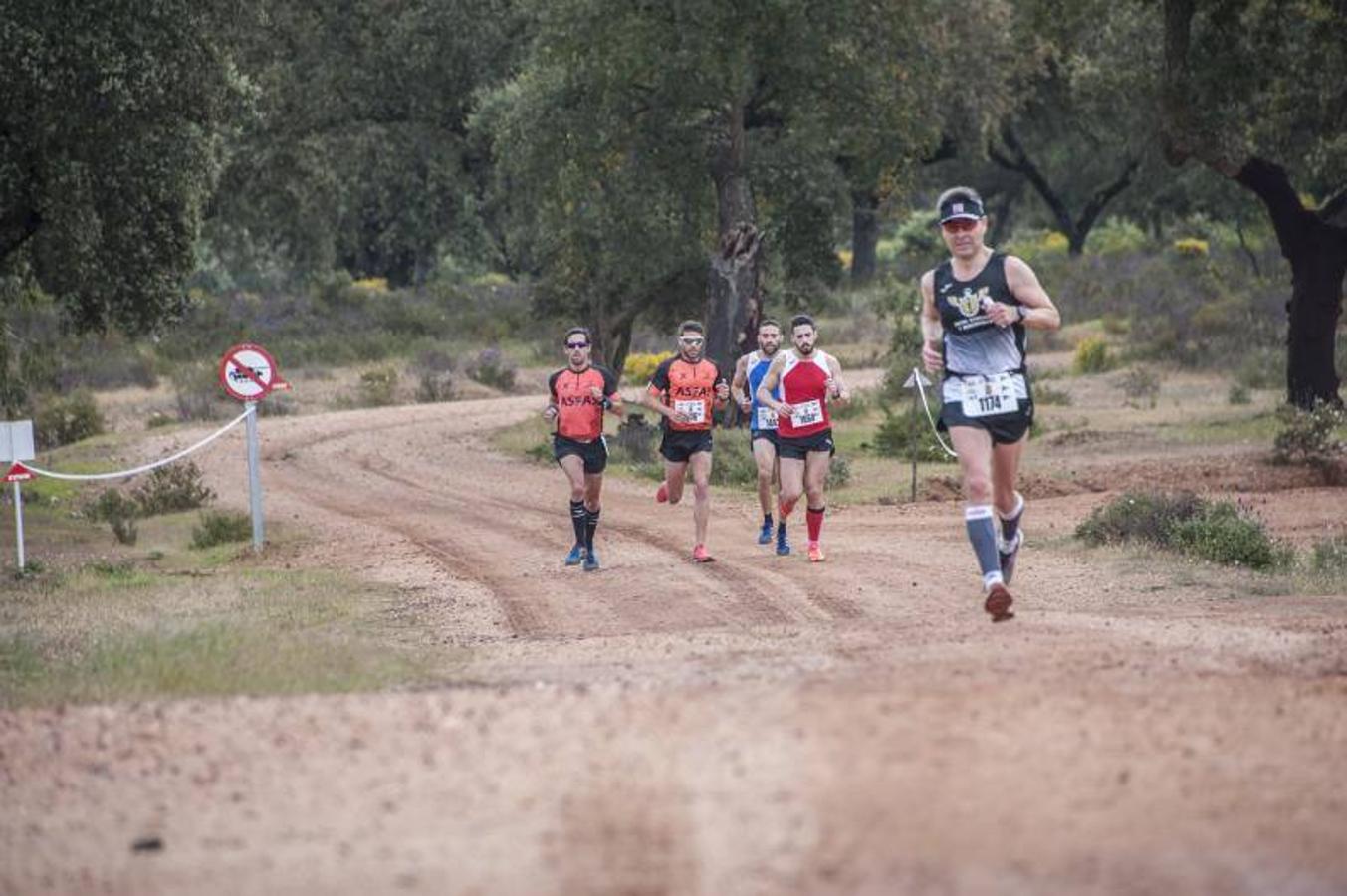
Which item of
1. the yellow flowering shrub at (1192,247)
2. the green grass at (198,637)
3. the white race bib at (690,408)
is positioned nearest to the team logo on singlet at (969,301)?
the green grass at (198,637)

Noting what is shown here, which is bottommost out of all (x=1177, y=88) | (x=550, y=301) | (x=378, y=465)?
(x=378, y=465)

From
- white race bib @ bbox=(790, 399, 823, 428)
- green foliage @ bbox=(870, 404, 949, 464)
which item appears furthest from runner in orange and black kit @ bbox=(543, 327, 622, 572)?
green foliage @ bbox=(870, 404, 949, 464)

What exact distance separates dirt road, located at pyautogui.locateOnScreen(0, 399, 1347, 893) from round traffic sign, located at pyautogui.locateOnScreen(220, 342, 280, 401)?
856 centimetres

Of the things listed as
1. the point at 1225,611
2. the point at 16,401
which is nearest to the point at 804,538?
the point at 1225,611

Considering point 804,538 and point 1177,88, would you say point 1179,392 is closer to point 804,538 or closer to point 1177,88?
point 1177,88

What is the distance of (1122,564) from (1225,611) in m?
3.49

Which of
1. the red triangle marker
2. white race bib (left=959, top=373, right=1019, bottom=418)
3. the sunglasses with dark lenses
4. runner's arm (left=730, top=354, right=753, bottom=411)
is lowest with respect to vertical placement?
the red triangle marker

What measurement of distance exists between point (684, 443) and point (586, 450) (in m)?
0.86

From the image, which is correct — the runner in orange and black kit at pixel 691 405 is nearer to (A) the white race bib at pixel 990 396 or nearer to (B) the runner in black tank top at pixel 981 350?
(B) the runner in black tank top at pixel 981 350

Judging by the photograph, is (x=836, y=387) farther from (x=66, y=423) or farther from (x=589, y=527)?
(x=66, y=423)

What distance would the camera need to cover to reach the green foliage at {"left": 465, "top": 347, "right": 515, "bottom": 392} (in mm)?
42094

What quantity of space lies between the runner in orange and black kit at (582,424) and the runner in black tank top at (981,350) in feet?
18.7

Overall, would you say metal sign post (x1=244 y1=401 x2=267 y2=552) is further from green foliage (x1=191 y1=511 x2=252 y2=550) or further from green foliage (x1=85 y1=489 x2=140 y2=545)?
green foliage (x1=85 y1=489 x2=140 y2=545)

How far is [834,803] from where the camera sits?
22.3 ft
